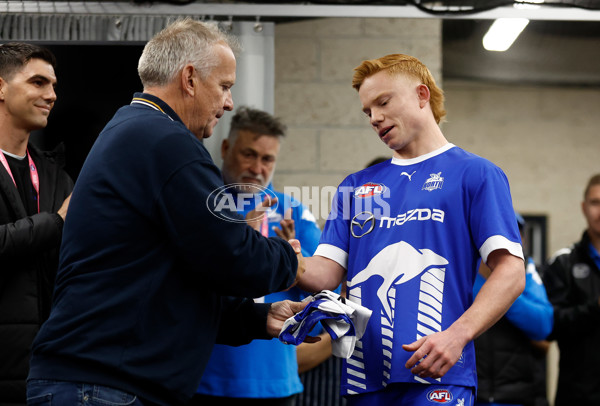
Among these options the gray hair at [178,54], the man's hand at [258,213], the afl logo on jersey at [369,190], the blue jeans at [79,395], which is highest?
the gray hair at [178,54]

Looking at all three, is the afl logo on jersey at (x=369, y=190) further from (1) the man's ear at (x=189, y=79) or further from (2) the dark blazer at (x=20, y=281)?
(2) the dark blazer at (x=20, y=281)

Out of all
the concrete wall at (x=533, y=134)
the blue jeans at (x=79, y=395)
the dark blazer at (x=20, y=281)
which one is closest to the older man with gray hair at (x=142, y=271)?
the blue jeans at (x=79, y=395)

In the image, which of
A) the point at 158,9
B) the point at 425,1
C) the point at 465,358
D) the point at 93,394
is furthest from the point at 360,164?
the point at 93,394

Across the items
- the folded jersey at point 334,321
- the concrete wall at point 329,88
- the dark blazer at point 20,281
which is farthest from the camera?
the concrete wall at point 329,88

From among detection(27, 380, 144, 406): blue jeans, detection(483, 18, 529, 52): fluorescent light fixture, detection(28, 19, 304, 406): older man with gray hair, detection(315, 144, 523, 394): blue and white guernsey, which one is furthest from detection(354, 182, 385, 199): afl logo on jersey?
detection(483, 18, 529, 52): fluorescent light fixture

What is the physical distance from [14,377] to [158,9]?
5.44ft

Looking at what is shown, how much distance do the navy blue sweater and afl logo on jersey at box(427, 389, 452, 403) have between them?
50cm

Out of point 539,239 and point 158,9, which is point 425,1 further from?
point 539,239

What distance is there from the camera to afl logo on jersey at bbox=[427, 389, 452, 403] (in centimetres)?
175

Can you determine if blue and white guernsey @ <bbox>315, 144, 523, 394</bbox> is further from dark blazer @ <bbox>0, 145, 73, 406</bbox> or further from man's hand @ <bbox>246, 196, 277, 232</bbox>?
dark blazer @ <bbox>0, 145, 73, 406</bbox>

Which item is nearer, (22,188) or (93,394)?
(93,394)

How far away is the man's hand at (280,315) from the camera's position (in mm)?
1941

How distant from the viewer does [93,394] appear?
1.51 meters

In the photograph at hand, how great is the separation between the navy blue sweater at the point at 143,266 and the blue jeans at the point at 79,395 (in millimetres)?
16
